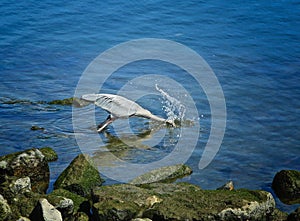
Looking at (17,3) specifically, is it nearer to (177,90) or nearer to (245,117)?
(177,90)

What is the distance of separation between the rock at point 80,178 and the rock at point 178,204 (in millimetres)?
841

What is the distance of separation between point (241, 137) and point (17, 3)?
Answer: 11823mm

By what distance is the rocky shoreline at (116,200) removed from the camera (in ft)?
24.2

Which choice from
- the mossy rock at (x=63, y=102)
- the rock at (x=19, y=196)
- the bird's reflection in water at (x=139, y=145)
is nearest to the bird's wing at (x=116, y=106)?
the bird's reflection in water at (x=139, y=145)

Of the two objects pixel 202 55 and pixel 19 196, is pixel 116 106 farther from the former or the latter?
pixel 202 55

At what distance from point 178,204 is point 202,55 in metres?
9.43

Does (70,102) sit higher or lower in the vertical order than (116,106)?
lower

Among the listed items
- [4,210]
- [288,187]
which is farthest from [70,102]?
[4,210]

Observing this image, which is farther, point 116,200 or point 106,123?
point 106,123

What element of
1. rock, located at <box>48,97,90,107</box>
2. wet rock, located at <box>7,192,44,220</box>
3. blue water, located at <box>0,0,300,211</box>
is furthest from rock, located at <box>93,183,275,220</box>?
rock, located at <box>48,97,90,107</box>

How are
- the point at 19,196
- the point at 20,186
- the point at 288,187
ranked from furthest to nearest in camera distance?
the point at 288,187, the point at 20,186, the point at 19,196

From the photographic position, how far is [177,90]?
46.2 ft

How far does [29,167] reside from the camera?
907 cm

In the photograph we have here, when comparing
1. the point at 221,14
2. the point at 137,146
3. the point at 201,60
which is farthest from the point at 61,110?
the point at 221,14
